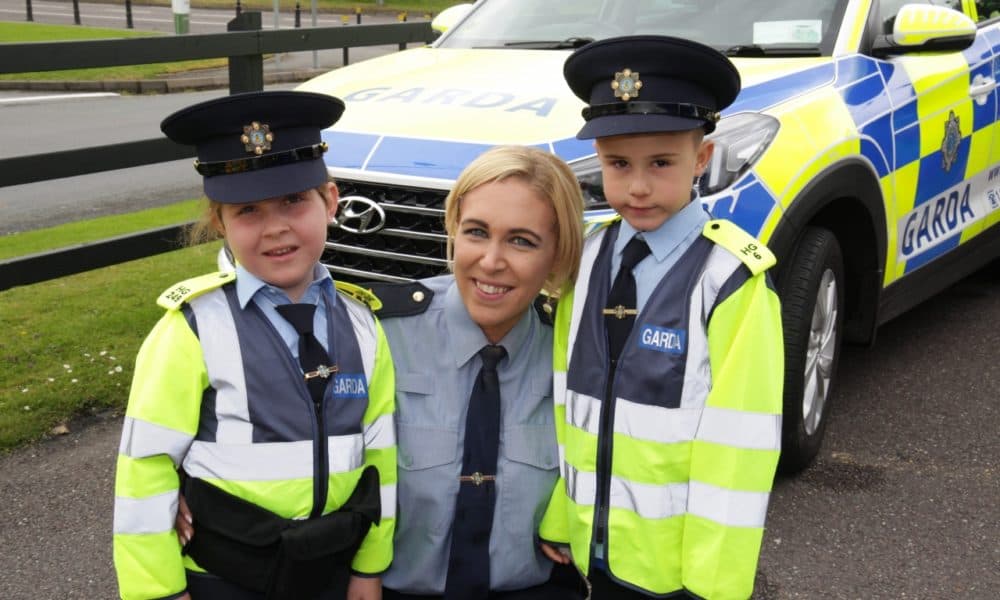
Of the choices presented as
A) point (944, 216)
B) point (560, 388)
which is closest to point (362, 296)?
point (560, 388)

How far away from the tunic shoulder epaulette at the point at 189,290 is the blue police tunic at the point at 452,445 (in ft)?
1.19

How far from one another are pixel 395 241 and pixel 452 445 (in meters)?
1.52

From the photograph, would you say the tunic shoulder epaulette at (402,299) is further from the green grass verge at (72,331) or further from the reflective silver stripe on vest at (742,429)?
the green grass verge at (72,331)

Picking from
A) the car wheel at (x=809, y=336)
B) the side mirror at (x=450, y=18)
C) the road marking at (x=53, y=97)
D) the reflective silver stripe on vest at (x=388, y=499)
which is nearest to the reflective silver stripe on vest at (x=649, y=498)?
the reflective silver stripe on vest at (x=388, y=499)

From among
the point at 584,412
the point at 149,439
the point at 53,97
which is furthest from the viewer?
the point at 53,97

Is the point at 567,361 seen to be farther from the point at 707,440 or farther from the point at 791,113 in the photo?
the point at 791,113

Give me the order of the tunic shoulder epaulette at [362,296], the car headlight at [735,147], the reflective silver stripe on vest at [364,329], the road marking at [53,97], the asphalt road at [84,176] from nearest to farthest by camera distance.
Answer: the reflective silver stripe on vest at [364,329]
the tunic shoulder epaulette at [362,296]
the car headlight at [735,147]
the asphalt road at [84,176]
the road marking at [53,97]

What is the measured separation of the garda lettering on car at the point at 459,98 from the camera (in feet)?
12.1

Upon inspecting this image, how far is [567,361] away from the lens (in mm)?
2238

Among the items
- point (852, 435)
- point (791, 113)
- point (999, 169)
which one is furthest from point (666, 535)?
point (999, 169)

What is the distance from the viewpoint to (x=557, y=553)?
2.29 metres

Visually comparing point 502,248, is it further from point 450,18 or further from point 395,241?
point 450,18

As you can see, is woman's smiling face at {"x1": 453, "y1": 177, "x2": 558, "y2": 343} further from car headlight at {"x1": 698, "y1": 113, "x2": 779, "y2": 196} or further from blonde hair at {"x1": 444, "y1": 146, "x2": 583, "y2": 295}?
car headlight at {"x1": 698, "y1": 113, "x2": 779, "y2": 196}

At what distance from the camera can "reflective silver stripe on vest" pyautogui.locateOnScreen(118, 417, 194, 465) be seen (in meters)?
1.93
